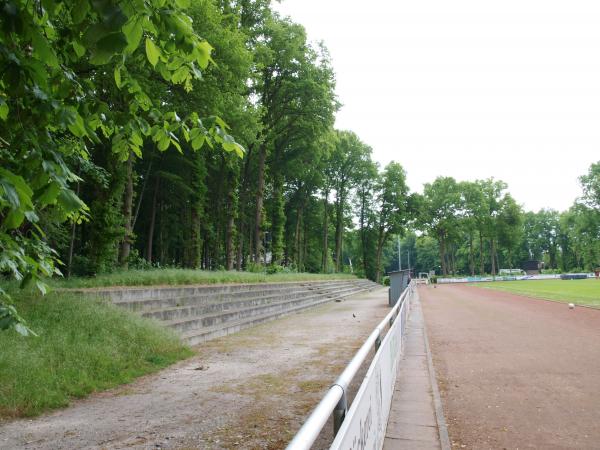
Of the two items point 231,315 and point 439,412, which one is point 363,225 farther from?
point 439,412

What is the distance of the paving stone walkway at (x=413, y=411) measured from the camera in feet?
14.0

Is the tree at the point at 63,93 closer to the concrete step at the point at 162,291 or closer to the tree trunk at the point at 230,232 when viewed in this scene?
the concrete step at the point at 162,291

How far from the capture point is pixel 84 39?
1.71 meters

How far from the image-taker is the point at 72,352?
256 inches

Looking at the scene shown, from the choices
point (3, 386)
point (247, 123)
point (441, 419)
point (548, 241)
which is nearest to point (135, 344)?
point (3, 386)

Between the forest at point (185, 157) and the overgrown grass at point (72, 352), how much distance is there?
1.49 metres

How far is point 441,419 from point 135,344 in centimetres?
545

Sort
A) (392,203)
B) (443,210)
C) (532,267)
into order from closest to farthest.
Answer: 1. (392,203)
2. (443,210)
3. (532,267)

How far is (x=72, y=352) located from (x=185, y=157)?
70.0 feet

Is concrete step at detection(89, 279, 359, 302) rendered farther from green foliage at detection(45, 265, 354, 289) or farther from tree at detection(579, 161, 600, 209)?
tree at detection(579, 161, 600, 209)

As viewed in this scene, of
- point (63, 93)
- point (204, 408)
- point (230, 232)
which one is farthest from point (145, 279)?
point (230, 232)

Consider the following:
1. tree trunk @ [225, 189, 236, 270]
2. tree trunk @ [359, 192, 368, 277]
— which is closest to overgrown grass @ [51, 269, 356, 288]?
tree trunk @ [225, 189, 236, 270]

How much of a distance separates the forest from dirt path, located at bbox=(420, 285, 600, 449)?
4.16 metres

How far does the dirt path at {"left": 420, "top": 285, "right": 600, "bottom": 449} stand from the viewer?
4.60 m
